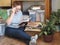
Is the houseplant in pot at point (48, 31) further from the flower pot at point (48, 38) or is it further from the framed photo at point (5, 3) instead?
the framed photo at point (5, 3)

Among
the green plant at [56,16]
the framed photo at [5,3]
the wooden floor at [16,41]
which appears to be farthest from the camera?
the framed photo at [5,3]

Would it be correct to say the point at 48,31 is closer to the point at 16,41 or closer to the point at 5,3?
the point at 16,41

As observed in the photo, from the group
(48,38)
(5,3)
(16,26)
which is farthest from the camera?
(5,3)

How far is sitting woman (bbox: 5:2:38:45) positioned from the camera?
2.10 metres

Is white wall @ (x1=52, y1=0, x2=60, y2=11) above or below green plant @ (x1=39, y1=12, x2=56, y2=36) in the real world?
above

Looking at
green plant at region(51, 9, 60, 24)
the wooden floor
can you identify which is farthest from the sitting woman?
green plant at region(51, 9, 60, 24)

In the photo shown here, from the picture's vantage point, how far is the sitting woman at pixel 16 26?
2101 millimetres

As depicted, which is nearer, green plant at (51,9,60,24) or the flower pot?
the flower pot

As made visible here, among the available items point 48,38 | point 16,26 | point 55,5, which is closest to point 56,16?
point 55,5

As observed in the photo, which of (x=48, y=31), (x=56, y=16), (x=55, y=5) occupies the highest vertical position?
(x=55, y=5)

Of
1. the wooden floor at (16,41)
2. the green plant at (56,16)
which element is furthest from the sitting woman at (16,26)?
the green plant at (56,16)

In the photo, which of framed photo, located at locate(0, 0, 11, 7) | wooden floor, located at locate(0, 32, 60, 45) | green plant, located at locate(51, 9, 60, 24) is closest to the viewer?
wooden floor, located at locate(0, 32, 60, 45)

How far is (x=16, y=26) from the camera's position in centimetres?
231

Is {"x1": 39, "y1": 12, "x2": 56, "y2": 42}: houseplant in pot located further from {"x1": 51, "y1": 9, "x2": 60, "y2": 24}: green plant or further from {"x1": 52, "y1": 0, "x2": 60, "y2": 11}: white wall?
{"x1": 52, "y1": 0, "x2": 60, "y2": 11}: white wall
